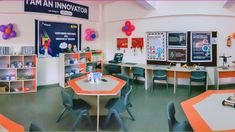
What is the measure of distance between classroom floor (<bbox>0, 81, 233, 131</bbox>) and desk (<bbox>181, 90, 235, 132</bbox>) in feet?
3.31

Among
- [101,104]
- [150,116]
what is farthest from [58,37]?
[150,116]

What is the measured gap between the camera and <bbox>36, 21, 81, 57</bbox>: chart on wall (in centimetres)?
623

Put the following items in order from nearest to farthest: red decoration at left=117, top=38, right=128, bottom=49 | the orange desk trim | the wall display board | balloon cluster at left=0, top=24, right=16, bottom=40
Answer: balloon cluster at left=0, top=24, right=16, bottom=40, the wall display board, the orange desk trim, red decoration at left=117, top=38, right=128, bottom=49

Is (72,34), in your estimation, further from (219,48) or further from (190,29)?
(219,48)

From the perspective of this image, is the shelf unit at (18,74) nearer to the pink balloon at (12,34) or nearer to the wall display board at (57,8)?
the pink balloon at (12,34)

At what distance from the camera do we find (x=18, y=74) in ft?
19.5

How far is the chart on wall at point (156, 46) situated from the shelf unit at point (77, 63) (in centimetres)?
199

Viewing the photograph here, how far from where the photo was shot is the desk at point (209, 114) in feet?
6.21

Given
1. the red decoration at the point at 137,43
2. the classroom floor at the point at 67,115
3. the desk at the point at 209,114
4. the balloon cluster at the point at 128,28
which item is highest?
the balloon cluster at the point at 128,28

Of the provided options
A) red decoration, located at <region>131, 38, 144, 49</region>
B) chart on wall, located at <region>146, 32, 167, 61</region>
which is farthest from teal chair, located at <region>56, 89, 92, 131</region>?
red decoration, located at <region>131, 38, 144, 49</region>

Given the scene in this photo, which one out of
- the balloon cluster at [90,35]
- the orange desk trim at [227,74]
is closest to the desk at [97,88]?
the balloon cluster at [90,35]

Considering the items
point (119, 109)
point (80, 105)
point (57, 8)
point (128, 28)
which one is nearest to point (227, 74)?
point (128, 28)

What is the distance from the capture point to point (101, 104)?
386 cm

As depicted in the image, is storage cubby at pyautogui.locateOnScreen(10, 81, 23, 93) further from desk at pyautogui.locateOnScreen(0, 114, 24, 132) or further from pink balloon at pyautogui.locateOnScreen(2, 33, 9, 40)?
desk at pyautogui.locateOnScreen(0, 114, 24, 132)
